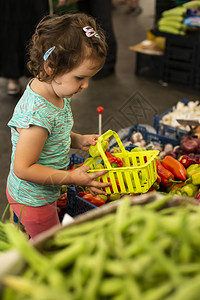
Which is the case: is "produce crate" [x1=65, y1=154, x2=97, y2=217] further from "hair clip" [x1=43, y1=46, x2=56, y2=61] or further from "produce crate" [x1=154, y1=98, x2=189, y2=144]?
"produce crate" [x1=154, y1=98, x2=189, y2=144]

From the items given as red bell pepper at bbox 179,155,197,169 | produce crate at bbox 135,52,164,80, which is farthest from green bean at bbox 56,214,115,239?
produce crate at bbox 135,52,164,80

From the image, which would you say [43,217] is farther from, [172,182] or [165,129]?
[165,129]

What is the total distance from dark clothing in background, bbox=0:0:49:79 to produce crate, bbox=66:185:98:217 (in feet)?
8.93

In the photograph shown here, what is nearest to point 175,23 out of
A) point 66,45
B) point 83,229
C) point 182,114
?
point 182,114

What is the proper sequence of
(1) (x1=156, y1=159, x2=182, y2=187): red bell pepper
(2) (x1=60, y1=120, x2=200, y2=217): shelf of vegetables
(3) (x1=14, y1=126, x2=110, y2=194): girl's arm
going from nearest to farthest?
1. (3) (x1=14, y1=126, x2=110, y2=194): girl's arm
2. (2) (x1=60, y1=120, x2=200, y2=217): shelf of vegetables
3. (1) (x1=156, y1=159, x2=182, y2=187): red bell pepper

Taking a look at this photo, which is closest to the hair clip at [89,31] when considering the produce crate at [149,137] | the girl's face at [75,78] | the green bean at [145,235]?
the girl's face at [75,78]

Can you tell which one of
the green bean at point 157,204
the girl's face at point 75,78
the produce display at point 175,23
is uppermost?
the girl's face at point 75,78

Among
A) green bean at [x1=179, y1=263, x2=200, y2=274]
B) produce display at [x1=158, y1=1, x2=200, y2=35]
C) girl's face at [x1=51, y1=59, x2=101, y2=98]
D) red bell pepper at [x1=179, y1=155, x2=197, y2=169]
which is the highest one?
girl's face at [x1=51, y1=59, x2=101, y2=98]

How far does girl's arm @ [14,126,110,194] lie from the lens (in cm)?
158

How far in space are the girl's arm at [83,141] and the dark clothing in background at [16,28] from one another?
262cm

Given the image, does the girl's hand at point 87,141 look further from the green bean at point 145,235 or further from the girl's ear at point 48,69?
the green bean at point 145,235

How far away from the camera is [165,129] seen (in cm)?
323

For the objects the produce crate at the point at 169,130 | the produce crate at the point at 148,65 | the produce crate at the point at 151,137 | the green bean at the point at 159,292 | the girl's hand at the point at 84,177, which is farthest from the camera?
the produce crate at the point at 148,65

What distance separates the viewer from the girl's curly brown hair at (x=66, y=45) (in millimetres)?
1613
